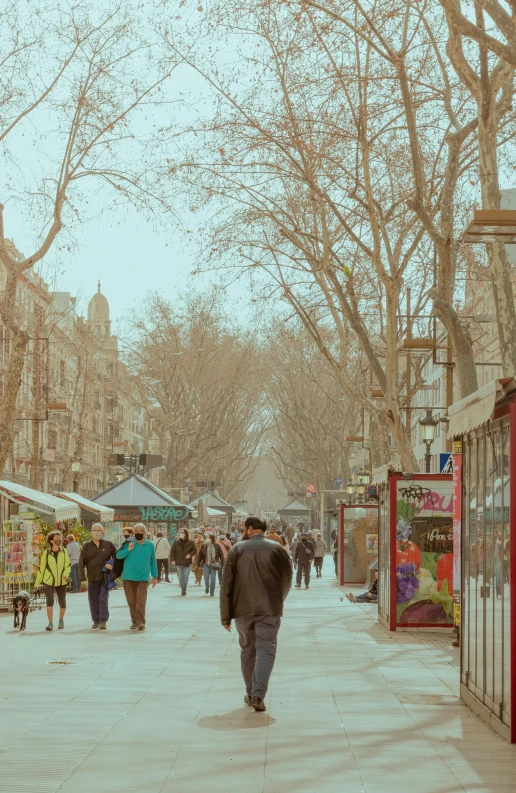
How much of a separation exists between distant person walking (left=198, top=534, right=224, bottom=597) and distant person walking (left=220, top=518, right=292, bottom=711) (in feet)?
65.1

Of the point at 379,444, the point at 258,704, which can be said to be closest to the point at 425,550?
the point at 258,704

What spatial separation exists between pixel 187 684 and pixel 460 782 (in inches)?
219

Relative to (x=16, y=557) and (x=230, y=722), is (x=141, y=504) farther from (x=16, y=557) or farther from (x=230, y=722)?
(x=230, y=722)

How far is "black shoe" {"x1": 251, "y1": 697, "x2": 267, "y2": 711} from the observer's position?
10859mm

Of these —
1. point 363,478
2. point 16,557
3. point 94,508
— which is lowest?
point 16,557

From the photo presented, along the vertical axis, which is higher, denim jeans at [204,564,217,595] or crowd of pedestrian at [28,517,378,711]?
crowd of pedestrian at [28,517,378,711]

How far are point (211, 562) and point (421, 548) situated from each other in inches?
500

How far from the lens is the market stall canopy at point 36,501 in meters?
26.1

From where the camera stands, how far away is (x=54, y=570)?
802 inches

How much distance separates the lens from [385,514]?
20703mm

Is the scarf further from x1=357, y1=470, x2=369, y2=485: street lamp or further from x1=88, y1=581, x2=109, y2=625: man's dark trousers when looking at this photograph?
x1=357, y1=470, x2=369, y2=485: street lamp

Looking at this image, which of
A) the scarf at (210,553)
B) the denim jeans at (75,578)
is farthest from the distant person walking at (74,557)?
the scarf at (210,553)

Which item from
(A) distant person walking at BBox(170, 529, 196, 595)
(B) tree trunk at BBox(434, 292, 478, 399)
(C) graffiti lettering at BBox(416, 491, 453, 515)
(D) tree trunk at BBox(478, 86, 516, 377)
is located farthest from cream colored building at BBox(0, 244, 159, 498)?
(D) tree trunk at BBox(478, 86, 516, 377)

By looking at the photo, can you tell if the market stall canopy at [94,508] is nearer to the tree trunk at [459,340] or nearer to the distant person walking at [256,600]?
the tree trunk at [459,340]
